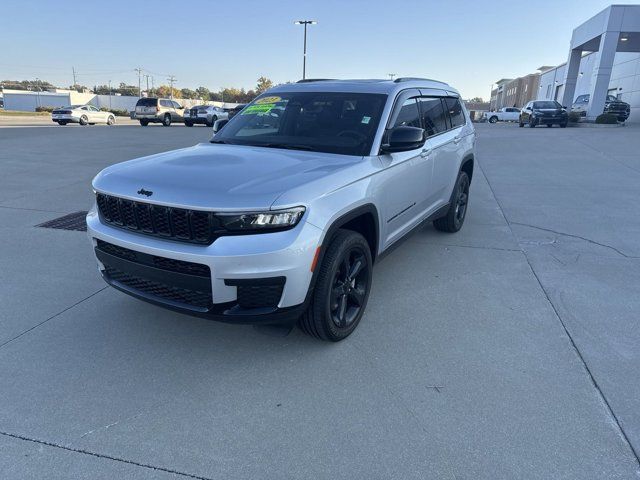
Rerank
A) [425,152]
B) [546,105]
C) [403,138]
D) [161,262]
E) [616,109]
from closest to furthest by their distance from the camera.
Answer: [161,262], [403,138], [425,152], [546,105], [616,109]

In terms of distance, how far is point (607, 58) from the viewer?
26.5 meters

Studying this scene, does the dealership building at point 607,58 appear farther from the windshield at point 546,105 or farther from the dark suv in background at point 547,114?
the windshield at point 546,105

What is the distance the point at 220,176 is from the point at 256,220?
0.48 meters

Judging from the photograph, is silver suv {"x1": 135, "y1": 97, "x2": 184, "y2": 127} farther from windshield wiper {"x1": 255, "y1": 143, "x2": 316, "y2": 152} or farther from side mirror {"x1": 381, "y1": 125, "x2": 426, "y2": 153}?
side mirror {"x1": 381, "y1": 125, "x2": 426, "y2": 153}

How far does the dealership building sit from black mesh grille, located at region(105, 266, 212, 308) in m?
30.8

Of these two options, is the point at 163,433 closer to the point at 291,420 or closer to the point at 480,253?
the point at 291,420

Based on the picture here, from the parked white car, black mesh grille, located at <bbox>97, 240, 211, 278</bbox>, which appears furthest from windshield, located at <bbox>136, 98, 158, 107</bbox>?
black mesh grille, located at <bbox>97, 240, 211, 278</bbox>

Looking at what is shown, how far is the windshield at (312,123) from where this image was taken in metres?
3.81

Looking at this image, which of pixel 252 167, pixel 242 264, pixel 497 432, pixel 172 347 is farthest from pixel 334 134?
pixel 497 432

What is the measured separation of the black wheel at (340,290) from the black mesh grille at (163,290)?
70 cm

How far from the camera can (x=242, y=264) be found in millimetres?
2645

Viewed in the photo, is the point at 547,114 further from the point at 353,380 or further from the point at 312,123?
the point at 353,380

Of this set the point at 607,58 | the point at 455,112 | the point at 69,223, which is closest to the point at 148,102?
the point at 69,223

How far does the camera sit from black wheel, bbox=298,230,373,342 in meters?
3.05
